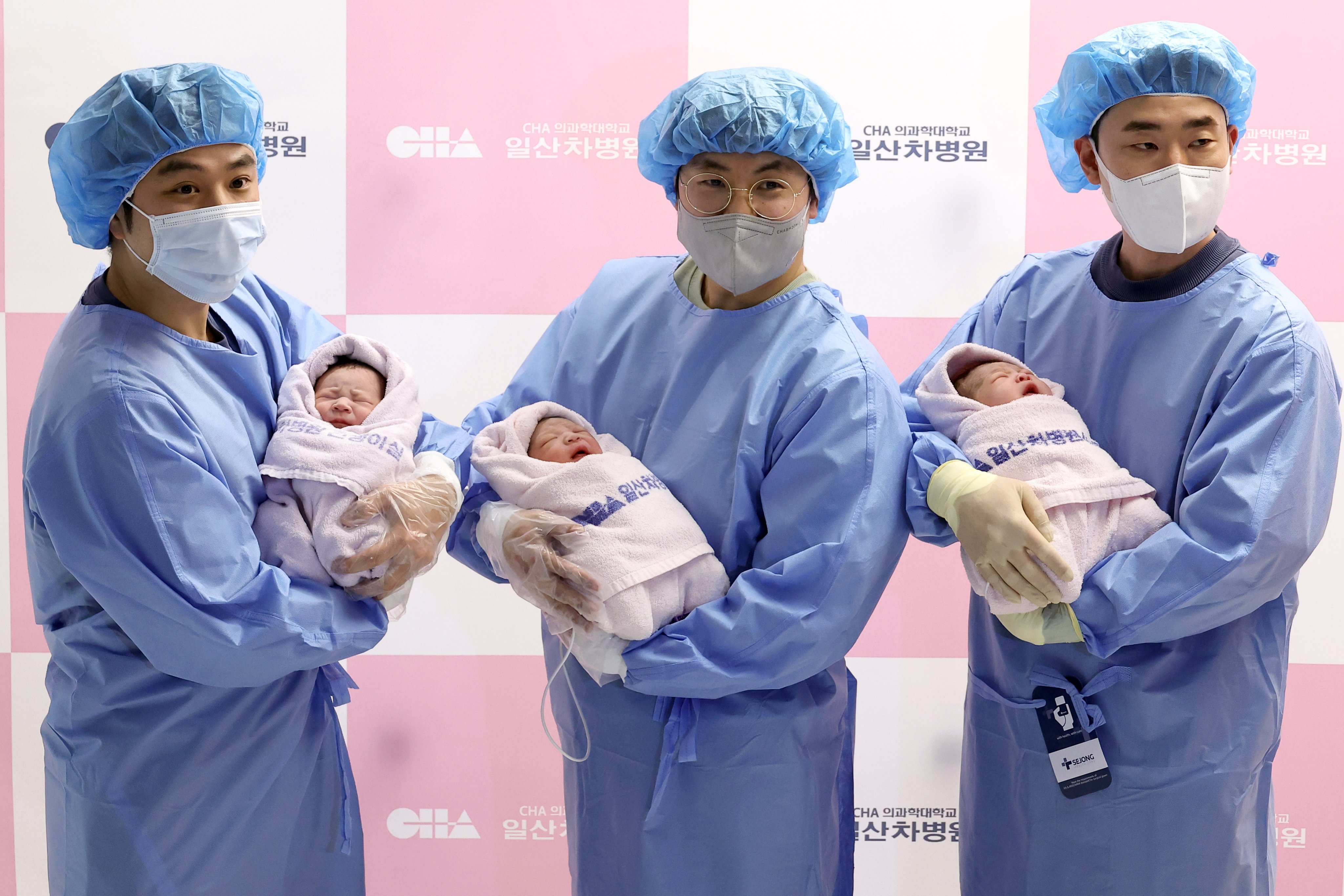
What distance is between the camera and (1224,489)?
1.63m

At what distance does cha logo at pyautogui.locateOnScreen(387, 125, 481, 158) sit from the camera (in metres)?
2.68

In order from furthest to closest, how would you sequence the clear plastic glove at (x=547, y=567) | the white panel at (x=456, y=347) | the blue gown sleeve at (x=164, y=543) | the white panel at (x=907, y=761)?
the white panel at (x=907, y=761) < the white panel at (x=456, y=347) < the clear plastic glove at (x=547, y=567) < the blue gown sleeve at (x=164, y=543)

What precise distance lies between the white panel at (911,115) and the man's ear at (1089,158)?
2.44 ft

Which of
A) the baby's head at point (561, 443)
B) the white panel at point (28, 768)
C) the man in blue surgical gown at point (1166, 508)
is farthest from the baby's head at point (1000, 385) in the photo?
the white panel at point (28, 768)

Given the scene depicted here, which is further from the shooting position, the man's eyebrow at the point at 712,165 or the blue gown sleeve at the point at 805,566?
the man's eyebrow at the point at 712,165

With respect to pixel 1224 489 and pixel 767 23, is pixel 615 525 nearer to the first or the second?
pixel 1224 489

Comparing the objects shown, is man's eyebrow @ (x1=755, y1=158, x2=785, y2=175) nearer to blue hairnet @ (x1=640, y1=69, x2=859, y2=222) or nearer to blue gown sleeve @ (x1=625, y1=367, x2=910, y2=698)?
blue hairnet @ (x1=640, y1=69, x2=859, y2=222)

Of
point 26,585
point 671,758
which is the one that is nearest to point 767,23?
point 671,758

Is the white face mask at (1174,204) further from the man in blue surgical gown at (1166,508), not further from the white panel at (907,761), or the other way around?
the white panel at (907,761)

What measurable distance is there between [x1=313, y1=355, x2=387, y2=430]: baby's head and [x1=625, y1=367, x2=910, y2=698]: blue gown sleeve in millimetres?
603

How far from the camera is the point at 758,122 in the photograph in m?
1.74

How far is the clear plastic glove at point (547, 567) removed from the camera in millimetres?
1699

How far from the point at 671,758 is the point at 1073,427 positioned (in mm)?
835

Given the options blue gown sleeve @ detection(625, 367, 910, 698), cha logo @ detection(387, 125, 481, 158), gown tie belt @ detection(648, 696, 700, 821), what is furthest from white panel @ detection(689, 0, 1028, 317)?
gown tie belt @ detection(648, 696, 700, 821)
